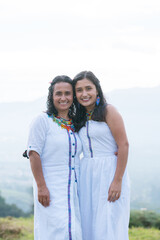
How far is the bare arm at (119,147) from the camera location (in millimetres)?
2936

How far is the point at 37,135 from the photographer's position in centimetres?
284

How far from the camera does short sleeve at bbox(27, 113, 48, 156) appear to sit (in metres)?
2.83

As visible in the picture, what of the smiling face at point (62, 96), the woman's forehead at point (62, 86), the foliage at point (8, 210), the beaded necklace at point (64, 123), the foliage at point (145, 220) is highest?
the woman's forehead at point (62, 86)

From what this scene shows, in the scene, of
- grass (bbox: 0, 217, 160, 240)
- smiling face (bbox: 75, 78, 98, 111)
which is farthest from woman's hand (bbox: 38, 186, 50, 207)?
grass (bbox: 0, 217, 160, 240)

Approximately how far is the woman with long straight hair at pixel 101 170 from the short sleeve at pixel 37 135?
347mm

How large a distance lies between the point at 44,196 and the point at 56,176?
19cm

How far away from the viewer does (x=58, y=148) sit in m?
2.87

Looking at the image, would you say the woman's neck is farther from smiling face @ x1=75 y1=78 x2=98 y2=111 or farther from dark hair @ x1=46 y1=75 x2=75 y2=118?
smiling face @ x1=75 y1=78 x2=98 y2=111

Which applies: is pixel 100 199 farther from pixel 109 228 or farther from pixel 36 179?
pixel 36 179

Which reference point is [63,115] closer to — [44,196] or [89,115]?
[89,115]

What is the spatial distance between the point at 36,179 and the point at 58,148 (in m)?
0.30

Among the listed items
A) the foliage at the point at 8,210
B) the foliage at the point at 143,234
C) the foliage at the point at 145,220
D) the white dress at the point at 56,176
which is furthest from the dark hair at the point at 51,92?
the foliage at the point at 8,210

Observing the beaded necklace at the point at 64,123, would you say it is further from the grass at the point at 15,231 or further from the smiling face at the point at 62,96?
the grass at the point at 15,231

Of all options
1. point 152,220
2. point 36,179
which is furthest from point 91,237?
point 152,220
